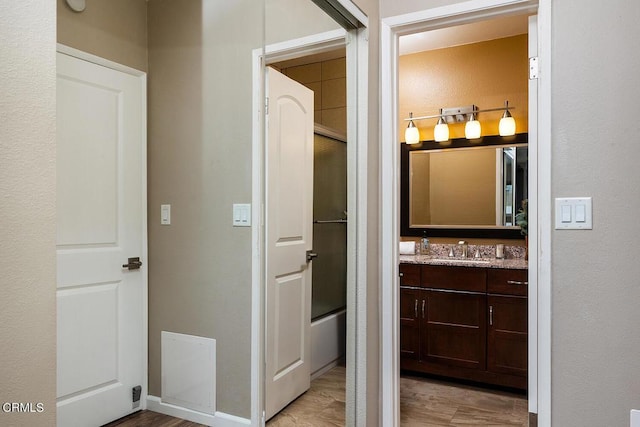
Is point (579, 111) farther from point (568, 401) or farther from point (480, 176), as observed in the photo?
point (480, 176)

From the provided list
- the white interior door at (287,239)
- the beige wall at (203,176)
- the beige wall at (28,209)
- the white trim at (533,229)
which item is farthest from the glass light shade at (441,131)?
the beige wall at (28,209)

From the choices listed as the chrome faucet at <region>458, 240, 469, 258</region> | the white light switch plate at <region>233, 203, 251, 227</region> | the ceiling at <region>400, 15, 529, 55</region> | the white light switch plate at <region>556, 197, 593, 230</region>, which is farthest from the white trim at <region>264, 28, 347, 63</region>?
the chrome faucet at <region>458, 240, 469, 258</region>

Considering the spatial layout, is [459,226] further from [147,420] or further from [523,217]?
[147,420]

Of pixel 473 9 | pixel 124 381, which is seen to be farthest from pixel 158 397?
pixel 473 9

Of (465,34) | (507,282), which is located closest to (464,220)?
(507,282)

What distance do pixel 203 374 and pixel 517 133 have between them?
3075 millimetres

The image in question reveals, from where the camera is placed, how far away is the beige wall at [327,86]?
A: 1.74 meters

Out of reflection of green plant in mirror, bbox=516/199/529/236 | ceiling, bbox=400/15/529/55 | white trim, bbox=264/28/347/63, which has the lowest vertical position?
reflection of green plant in mirror, bbox=516/199/529/236

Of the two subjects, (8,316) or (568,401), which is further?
(568,401)

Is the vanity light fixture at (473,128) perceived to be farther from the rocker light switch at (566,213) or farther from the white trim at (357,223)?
the rocker light switch at (566,213)

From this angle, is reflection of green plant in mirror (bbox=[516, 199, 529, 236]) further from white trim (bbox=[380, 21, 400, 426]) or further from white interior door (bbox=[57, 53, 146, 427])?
white interior door (bbox=[57, 53, 146, 427])

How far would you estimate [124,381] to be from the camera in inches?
39.2

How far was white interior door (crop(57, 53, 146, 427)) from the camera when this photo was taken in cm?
85

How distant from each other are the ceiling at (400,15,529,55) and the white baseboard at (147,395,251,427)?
2.82 meters
